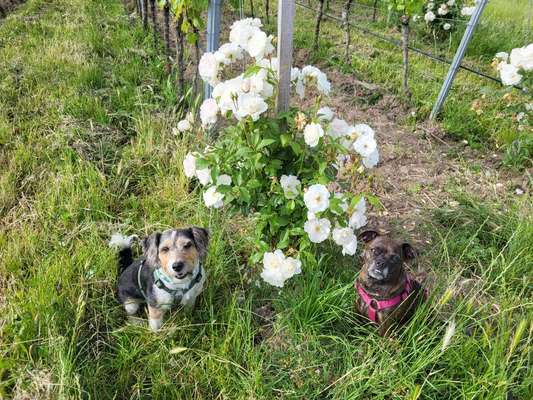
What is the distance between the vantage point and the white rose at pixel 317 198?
2078mm

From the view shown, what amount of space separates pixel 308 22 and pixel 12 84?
559 centimetres

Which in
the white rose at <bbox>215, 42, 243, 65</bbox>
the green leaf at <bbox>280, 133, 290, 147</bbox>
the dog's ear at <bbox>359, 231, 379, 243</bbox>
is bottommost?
the dog's ear at <bbox>359, 231, 379, 243</bbox>

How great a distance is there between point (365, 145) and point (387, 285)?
2.60ft

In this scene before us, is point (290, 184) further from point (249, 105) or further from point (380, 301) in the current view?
point (380, 301)

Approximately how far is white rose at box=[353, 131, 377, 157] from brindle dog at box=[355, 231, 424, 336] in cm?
53

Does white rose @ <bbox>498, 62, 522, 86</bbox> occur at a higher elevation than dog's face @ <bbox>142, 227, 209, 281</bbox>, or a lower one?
higher

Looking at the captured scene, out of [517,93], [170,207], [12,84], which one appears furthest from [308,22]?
[170,207]

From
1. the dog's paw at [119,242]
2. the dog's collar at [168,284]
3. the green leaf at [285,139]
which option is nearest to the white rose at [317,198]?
the green leaf at [285,139]

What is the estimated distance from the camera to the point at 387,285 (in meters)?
2.26

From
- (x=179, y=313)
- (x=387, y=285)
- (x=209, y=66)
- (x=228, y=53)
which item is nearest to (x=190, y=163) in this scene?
(x=209, y=66)

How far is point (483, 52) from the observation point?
743cm

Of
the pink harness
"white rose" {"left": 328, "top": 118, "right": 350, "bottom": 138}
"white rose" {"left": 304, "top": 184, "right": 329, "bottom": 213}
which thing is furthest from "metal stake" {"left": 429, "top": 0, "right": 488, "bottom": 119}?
"white rose" {"left": 304, "top": 184, "right": 329, "bottom": 213}

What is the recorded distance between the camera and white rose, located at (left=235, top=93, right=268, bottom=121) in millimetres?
2115

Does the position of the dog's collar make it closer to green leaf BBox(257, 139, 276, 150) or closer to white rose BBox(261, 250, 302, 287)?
white rose BBox(261, 250, 302, 287)
